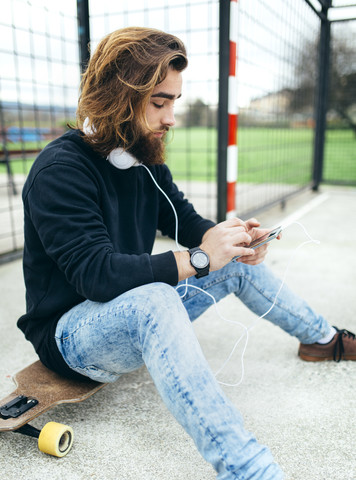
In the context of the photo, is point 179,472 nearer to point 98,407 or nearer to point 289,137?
point 98,407

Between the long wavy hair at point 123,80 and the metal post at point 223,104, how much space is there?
1.71m

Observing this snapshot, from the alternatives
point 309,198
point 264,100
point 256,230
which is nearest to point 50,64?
point 264,100

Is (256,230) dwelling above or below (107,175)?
below

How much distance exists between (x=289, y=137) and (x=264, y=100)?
117cm

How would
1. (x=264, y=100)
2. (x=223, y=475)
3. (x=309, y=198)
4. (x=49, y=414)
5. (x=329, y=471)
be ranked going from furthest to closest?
(x=309, y=198) → (x=264, y=100) → (x=49, y=414) → (x=329, y=471) → (x=223, y=475)

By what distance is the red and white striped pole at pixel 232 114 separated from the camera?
2922 mm

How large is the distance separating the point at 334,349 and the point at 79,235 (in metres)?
1.15

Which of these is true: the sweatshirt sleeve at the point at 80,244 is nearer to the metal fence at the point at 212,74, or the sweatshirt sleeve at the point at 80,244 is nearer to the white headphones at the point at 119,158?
the white headphones at the point at 119,158

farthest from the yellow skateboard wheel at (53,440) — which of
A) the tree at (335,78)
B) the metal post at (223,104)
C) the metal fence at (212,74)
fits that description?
the tree at (335,78)

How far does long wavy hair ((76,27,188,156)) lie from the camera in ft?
4.29

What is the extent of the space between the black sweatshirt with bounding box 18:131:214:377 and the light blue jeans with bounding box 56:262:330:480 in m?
0.05

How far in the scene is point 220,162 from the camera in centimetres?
321

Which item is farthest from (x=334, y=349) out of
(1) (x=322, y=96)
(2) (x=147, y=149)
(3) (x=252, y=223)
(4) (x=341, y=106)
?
(4) (x=341, y=106)

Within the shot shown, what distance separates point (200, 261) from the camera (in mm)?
1273
